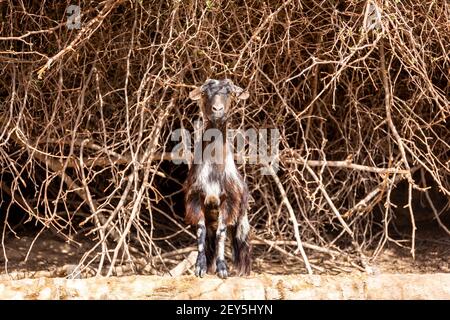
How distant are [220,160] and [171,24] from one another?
1152 mm

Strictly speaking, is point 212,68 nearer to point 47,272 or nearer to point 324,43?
point 324,43

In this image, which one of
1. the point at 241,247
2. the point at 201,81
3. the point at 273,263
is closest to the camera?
the point at 241,247

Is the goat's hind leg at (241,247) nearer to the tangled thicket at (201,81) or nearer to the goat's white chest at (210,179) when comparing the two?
the goat's white chest at (210,179)

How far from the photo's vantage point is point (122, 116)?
570 cm

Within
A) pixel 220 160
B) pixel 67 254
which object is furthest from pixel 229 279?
pixel 67 254

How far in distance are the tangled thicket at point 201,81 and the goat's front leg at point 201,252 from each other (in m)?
0.75

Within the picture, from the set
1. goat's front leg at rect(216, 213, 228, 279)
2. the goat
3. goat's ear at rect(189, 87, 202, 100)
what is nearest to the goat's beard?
the goat

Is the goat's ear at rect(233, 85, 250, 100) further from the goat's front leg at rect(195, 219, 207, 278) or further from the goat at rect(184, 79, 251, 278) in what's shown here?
the goat's front leg at rect(195, 219, 207, 278)

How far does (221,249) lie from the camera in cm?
400

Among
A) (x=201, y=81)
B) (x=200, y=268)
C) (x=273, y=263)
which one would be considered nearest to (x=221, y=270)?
(x=200, y=268)

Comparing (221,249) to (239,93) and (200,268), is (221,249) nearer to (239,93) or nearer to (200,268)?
(200,268)

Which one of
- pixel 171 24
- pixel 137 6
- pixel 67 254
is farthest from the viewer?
pixel 67 254

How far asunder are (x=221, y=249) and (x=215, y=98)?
2.20 feet
